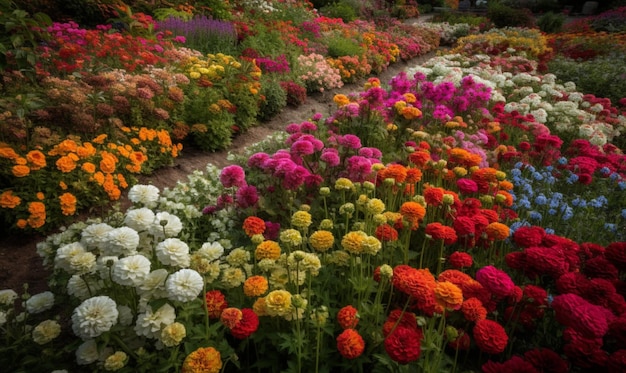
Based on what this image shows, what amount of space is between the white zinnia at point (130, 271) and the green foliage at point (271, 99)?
14.1ft

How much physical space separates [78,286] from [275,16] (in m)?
9.68

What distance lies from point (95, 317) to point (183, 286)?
12.9 inches

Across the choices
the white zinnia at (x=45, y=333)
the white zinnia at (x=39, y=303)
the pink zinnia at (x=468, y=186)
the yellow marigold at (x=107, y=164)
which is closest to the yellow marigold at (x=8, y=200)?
the yellow marigold at (x=107, y=164)

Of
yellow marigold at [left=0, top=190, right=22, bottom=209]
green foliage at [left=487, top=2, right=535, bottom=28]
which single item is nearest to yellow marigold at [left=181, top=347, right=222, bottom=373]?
yellow marigold at [left=0, top=190, right=22, bottom=209]

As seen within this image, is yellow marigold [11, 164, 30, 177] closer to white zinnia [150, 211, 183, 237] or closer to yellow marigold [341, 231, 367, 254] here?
white zinnia [150, 211, 183, 237]

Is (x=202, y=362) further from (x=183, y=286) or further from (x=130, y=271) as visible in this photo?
(x=130, y=271)

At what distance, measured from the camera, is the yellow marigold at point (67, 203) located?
9.48 ft

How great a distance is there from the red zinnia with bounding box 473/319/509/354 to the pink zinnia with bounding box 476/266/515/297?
0.15 metres

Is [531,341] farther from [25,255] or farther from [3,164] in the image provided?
[3,164]

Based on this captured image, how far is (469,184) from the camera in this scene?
2.35m

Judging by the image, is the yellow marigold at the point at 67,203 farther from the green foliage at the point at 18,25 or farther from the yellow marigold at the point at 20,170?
the green foliage at the point at 18,25

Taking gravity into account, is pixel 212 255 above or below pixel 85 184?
above

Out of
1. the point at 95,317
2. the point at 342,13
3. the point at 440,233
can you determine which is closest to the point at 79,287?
the point at 95,317

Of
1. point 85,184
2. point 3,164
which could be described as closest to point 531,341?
point 85,184
